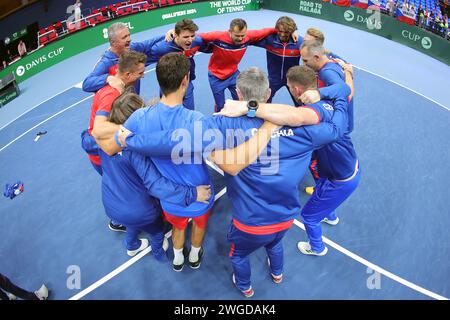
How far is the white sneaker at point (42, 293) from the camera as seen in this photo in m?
5.28

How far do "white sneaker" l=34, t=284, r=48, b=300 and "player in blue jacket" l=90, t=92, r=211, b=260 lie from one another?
1.70 metres

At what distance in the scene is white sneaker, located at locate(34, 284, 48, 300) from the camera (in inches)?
208

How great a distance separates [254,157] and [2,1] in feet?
46.5

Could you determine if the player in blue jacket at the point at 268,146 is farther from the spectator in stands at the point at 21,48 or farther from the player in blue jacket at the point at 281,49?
the spectator in stands at the point at 21,48

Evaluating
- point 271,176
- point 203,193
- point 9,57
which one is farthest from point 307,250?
point 9,57

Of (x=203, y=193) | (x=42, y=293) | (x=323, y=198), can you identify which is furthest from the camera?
(x=42, y=293)

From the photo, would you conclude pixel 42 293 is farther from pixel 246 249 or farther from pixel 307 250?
pixel 307 250

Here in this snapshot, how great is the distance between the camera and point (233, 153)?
3.67 metres

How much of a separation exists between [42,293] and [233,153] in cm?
376

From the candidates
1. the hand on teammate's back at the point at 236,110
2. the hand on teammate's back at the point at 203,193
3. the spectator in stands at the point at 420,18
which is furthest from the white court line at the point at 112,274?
the spectator in stands at the point at 420,18

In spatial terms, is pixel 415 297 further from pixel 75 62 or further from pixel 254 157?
pixel 75 62

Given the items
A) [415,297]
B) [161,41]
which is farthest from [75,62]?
[415,297]

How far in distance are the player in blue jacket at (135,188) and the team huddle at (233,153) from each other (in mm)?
13

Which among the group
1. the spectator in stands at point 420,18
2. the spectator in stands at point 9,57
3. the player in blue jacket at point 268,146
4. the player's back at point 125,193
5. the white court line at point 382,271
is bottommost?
the white court line at point 382,271
